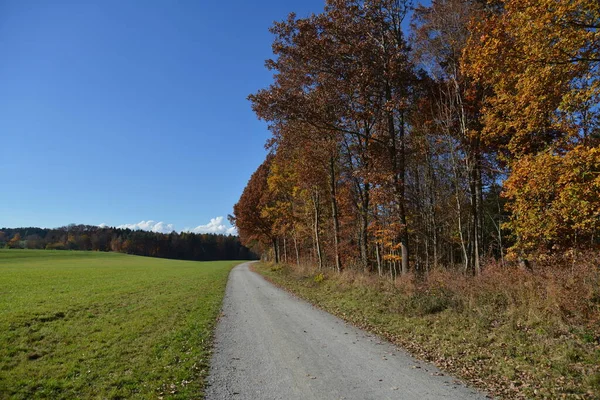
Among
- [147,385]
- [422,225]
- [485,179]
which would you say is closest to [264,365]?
[147,385]

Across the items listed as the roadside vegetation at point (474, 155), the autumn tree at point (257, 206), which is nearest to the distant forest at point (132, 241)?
the autumn tree at point (257, 206)

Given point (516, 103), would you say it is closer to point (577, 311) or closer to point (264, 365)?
point (577, 311)

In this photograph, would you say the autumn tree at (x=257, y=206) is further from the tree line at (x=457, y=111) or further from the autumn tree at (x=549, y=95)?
the autumn tree at (x=549, y=95)

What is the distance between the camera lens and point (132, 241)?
12556 cm

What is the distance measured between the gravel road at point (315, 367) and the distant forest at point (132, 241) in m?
125

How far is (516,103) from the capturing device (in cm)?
1004

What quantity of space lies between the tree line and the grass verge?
6.69 ft

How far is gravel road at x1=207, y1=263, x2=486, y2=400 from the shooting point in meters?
5.43

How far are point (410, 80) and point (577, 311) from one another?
10.3 meters

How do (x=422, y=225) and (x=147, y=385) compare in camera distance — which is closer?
(x=147, y=385)

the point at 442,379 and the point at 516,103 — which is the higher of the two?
the point at 516,103

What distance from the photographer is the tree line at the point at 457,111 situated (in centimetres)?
817

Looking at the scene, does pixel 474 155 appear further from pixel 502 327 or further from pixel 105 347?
pixel 105 347

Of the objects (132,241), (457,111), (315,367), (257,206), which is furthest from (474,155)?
(132,241)
